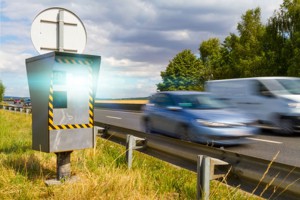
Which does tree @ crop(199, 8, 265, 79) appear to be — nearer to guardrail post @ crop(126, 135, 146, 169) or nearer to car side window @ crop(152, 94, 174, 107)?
car side window @ crop(152, 94, 174, 107)

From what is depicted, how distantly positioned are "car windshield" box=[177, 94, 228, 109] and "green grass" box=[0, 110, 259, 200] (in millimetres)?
3449

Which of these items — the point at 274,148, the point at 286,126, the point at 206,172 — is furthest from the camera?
the point at 286,126

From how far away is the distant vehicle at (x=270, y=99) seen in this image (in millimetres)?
12336

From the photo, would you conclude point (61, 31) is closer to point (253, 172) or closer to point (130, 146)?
point (130, 146)

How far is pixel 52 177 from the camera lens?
5.56 meters

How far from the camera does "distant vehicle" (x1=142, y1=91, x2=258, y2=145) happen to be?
909cm

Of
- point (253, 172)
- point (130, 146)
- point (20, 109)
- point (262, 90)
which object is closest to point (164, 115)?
point (262, 90)

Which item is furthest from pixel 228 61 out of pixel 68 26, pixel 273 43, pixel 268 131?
pixel 68 26

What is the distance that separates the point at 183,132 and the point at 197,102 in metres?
1.03

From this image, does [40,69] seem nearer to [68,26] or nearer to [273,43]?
[68,26]

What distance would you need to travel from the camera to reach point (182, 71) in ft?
258

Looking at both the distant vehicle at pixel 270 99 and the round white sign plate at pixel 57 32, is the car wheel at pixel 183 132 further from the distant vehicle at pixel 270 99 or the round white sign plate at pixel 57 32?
the distant vehicle at pixel 270 99

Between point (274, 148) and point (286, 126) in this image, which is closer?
point (274, 148)

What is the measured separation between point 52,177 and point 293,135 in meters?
9.56
